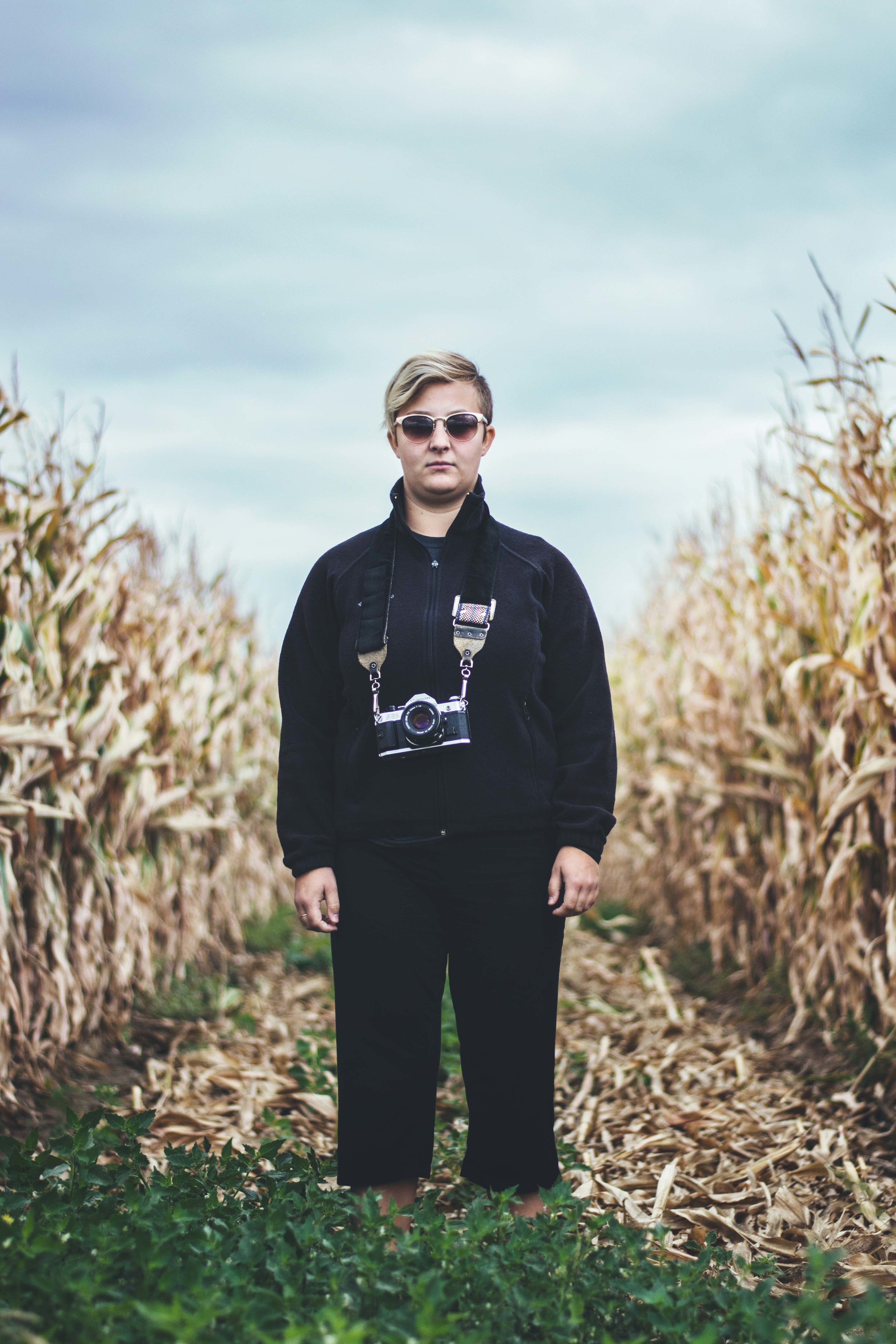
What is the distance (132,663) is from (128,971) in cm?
123

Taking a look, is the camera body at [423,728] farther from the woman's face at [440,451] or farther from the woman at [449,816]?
the woman's face at [440,451]

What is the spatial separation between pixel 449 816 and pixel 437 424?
81 cm

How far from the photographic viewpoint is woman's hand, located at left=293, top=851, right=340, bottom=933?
2.17 m

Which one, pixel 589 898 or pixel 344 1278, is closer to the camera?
pixel 344 1278

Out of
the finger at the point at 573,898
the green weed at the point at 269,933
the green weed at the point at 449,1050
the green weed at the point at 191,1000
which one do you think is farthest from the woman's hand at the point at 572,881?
the green weed at the point at 269,933

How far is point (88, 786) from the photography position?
3719 millimetres

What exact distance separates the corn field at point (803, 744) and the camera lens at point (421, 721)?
1.69 m

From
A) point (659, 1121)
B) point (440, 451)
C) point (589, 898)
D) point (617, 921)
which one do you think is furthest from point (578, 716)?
point (617, 921)

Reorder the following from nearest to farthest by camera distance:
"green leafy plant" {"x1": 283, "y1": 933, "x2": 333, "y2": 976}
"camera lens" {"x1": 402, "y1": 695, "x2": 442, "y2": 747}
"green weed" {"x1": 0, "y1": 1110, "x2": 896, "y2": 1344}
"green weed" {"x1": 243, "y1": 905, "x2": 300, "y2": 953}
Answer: "green weed" {"x1": 0, "y1": 1110, "x2": 896, "y2": 1344}
"camera lens" {"x1": 402, "y1": 695, "x2": 442, "y2": 747}
"green leafy plant" {"x1": 283, "y1": 933, "x2": 333, "y2": 976}
"green weed" {"x1": 243, "y1": 905, "x2": 300, "y2": 953}

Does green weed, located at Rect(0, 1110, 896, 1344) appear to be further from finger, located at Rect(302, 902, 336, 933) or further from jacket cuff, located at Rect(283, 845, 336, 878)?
jacket cuff, located at Rect(283, 845, 336, 878)

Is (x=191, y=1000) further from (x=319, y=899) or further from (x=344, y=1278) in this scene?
(x=344, y=1278)

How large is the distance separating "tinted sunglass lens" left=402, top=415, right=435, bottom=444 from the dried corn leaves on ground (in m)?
1.53

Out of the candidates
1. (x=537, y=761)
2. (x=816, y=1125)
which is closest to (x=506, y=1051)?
(x=537, y=761)

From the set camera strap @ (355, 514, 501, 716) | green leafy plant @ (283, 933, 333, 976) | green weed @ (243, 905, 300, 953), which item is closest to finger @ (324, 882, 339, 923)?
camera strap @ (355, 514, 501, 716)
